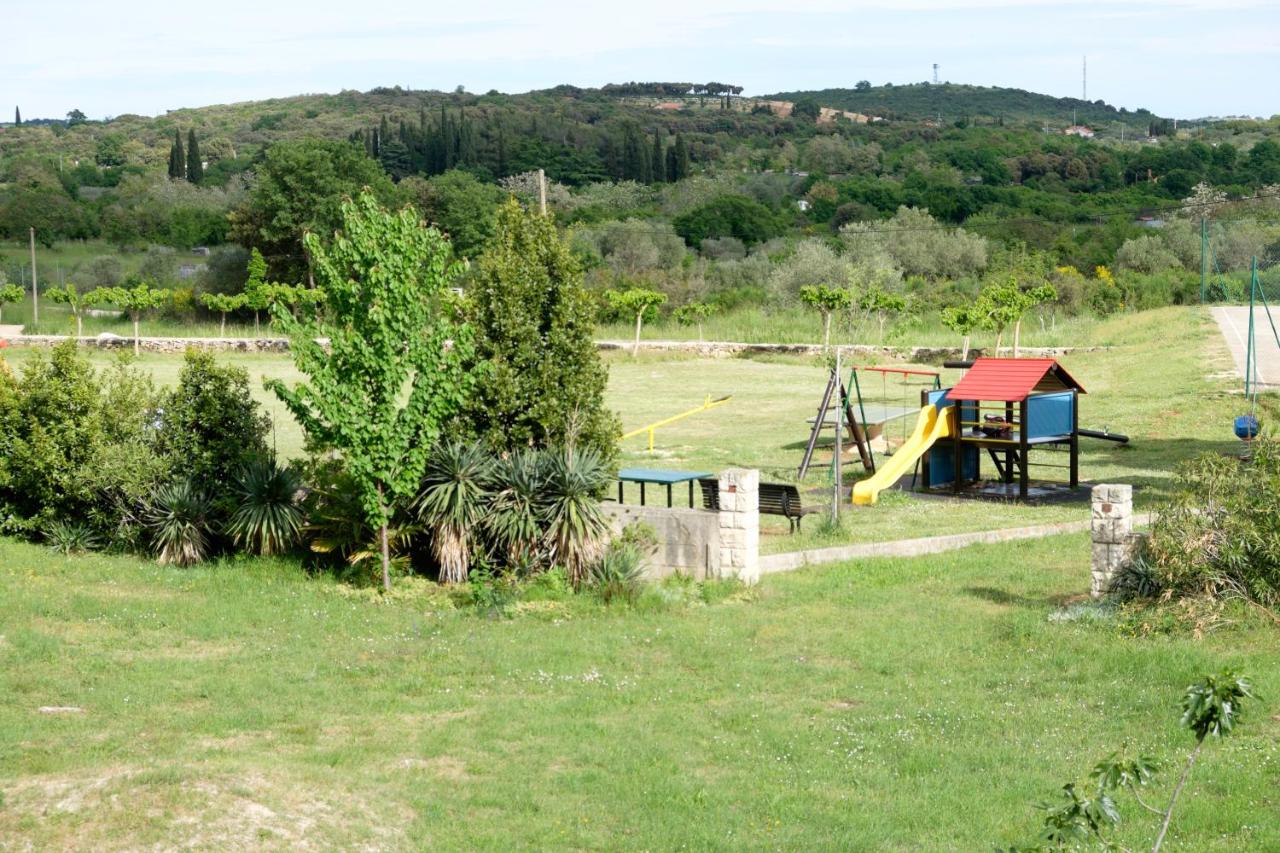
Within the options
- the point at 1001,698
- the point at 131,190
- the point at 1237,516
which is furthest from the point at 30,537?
the point at 131,190

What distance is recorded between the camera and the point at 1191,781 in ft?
31.1

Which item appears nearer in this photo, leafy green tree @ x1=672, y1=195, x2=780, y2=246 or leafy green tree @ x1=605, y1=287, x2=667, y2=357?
leafy green tree @ x1=605, y1=287, x2=667, y2=357

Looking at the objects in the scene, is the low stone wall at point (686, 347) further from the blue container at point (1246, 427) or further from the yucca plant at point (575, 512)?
the yucca plant at point (575, 512)

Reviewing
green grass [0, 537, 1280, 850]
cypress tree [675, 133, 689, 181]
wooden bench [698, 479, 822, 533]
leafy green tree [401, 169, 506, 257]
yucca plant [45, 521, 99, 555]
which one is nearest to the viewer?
green grass [0, 537, 1280, 850]

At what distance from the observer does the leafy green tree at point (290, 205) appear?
7025 centimetres

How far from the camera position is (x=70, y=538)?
1789 cm

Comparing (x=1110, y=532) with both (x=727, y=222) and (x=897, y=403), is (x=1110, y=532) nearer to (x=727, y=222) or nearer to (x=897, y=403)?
(x=897, y=403)

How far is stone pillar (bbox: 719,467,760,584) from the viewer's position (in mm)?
16109

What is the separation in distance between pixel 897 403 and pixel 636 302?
2029cm

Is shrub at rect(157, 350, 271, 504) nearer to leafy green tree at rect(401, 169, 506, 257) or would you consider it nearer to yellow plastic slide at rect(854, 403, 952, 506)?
yellow plastic slide at rect(854, 403, 952, 506)

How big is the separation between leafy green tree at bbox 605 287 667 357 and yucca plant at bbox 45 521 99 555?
32054 millimetres

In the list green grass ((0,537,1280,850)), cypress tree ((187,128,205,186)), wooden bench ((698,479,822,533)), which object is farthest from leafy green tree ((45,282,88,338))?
cypress tree ((187,128,205,186))

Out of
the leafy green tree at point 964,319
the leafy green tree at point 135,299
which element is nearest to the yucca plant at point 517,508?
the leafy green tree at point 964,319

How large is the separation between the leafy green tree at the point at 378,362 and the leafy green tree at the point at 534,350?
74cm
